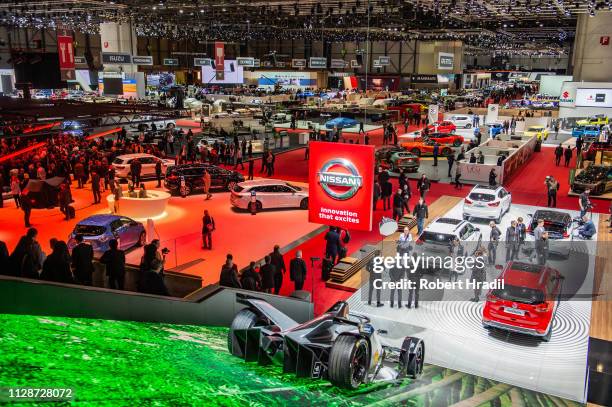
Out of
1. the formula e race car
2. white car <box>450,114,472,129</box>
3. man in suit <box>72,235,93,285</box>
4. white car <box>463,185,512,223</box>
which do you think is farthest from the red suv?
white car <box>450,114,472,129</box>

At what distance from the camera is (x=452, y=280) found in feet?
45.0

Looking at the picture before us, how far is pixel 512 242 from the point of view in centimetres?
1470

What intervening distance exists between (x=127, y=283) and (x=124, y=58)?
3145 centimetres

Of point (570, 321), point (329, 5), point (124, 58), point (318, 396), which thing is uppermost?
point (329, 5)

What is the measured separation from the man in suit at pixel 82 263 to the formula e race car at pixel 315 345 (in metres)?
4.24

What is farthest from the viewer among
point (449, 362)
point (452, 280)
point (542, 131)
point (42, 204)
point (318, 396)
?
point (542, 131)

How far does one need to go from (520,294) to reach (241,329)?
6298mm

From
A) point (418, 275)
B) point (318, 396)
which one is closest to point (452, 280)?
point (418, 275)

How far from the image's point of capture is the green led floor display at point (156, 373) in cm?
577

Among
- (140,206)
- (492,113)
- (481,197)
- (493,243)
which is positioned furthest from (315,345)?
(492,113)

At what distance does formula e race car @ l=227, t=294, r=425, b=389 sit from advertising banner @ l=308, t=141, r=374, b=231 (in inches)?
180

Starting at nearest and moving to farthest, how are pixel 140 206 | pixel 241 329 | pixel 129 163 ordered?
pixel 241 329 < pixel 140 206 < pixel 129 163

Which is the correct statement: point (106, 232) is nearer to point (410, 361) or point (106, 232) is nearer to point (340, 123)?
point (410, 361)

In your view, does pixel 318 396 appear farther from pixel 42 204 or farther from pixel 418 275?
pixel 42 204
